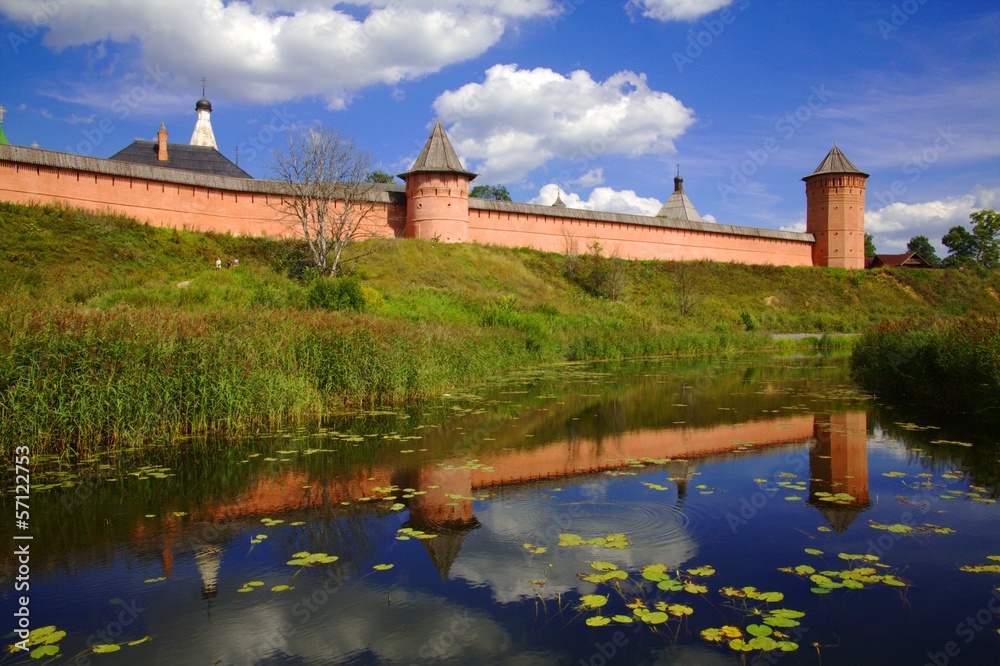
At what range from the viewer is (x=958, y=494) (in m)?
5.09

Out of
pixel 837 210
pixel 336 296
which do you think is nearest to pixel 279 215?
pixel 336 296

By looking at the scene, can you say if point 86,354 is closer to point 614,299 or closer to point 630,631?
point 630,631

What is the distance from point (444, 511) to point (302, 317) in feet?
16.7

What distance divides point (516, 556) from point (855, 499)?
267 centimetres

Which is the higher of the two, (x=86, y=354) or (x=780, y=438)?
(x=86, y=354)

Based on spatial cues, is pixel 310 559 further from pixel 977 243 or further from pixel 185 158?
pixel 977 243

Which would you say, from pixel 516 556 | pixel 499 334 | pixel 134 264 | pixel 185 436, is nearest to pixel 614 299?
pixel 499 334

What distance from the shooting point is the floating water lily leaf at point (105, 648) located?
9.50 ft

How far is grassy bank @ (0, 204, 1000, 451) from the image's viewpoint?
246 inches

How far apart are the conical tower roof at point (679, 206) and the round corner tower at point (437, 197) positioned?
19428 mm

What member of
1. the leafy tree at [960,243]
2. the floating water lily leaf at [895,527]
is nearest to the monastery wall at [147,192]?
the floating water lily leaf at [895,527]

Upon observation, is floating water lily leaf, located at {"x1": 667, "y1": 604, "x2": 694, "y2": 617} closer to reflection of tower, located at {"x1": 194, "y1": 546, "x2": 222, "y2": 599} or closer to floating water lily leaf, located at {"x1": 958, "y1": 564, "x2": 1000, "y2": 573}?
floating water lily leaf, located at {"x1": 958, "y1": 564, "x2": 1000, "y2": 573}

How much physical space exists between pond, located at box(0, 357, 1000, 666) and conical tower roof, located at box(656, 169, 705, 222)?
118 feet

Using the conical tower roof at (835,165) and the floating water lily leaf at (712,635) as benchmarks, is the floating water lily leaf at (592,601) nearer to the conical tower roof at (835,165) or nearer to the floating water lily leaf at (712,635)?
the floating water lily leaf at (712,635)
